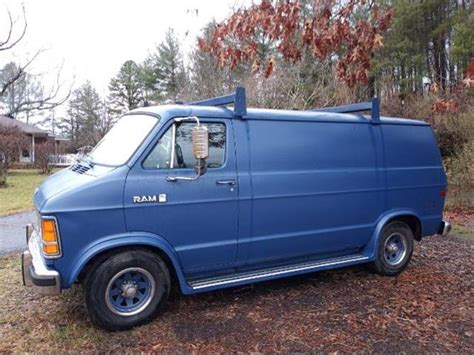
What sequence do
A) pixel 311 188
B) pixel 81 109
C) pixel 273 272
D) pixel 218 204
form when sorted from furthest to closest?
pixel 81 109
pixel 311 188
pixel 273 272
pixel 218 204

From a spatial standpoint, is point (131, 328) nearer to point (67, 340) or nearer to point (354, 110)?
point (67, 340)

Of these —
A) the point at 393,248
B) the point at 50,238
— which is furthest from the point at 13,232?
the point at 393,248

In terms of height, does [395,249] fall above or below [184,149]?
below

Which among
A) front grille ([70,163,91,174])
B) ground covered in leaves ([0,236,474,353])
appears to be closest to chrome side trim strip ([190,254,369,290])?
ground covered in leaves ([0,236,474,353])

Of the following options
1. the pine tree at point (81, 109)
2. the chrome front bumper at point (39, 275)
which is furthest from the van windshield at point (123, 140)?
the pine tree at point (81, 109)

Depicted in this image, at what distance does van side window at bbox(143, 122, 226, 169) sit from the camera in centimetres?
415

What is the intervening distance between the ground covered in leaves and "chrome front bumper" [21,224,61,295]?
0.53 meters

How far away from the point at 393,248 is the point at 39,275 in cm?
446

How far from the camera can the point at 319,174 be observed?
500 cm

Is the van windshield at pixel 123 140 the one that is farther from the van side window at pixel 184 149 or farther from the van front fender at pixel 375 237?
the van front fender at pixel 375 237

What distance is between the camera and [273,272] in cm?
476

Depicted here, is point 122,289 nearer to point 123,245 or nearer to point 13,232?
point 123,245

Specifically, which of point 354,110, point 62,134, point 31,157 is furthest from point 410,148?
point 62,134

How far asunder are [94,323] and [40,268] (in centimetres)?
73
